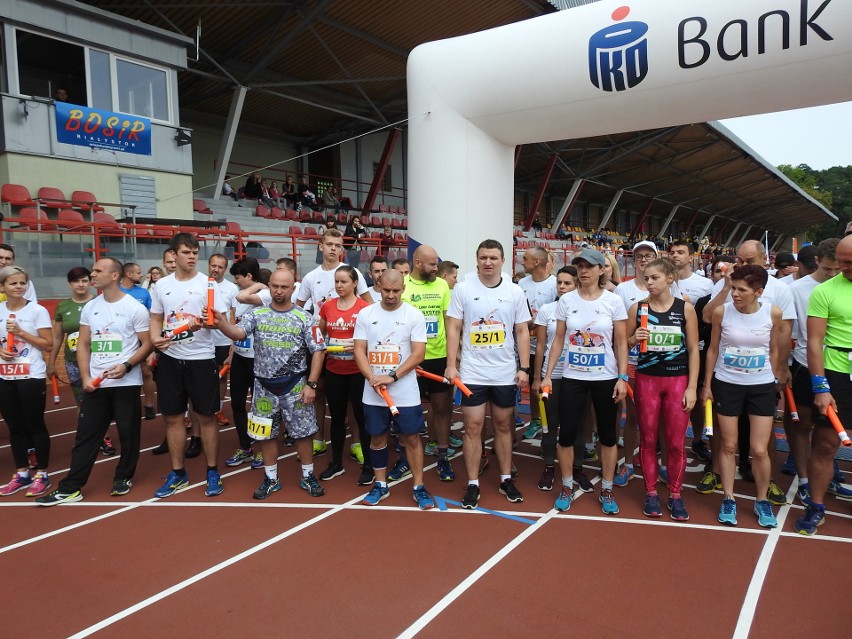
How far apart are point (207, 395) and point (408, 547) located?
2.06 metres

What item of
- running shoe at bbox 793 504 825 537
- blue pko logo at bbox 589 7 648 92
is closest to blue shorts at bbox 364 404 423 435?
running shoe at bbox 793 504 825 537

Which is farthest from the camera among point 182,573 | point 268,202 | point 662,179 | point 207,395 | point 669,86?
point 662,179

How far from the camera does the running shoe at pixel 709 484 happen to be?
4418 mm

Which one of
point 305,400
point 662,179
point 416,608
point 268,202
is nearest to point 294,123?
point 268,202

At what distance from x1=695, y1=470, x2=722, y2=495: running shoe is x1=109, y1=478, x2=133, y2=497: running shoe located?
446 centimetres

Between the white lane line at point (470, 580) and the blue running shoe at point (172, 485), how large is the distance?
2.57 meters

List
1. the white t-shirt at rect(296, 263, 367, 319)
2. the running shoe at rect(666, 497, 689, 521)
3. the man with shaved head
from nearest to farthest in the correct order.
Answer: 1. the running shoe at rect(666, 497, 689, 521)
2. the man with shaved head
3. the white t-shirt at rect(296, 263, 367, 319)

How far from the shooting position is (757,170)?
120 ft

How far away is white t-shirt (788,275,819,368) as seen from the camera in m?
4.25

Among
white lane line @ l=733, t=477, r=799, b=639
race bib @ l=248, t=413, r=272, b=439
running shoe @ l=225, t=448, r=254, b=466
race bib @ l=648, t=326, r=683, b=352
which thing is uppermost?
Answer: race bib @ l=648, t=326, r=683, b=352

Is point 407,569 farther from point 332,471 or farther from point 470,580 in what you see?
point 332,471

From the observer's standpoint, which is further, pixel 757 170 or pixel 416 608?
pixel 757 170

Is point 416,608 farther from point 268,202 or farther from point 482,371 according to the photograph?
point 268,202

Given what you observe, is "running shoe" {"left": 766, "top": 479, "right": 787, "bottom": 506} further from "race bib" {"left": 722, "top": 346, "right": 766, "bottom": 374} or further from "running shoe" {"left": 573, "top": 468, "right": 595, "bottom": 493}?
"running shoe" {"left": 573, "top": 468, "right": 595, "bottom": 493}
